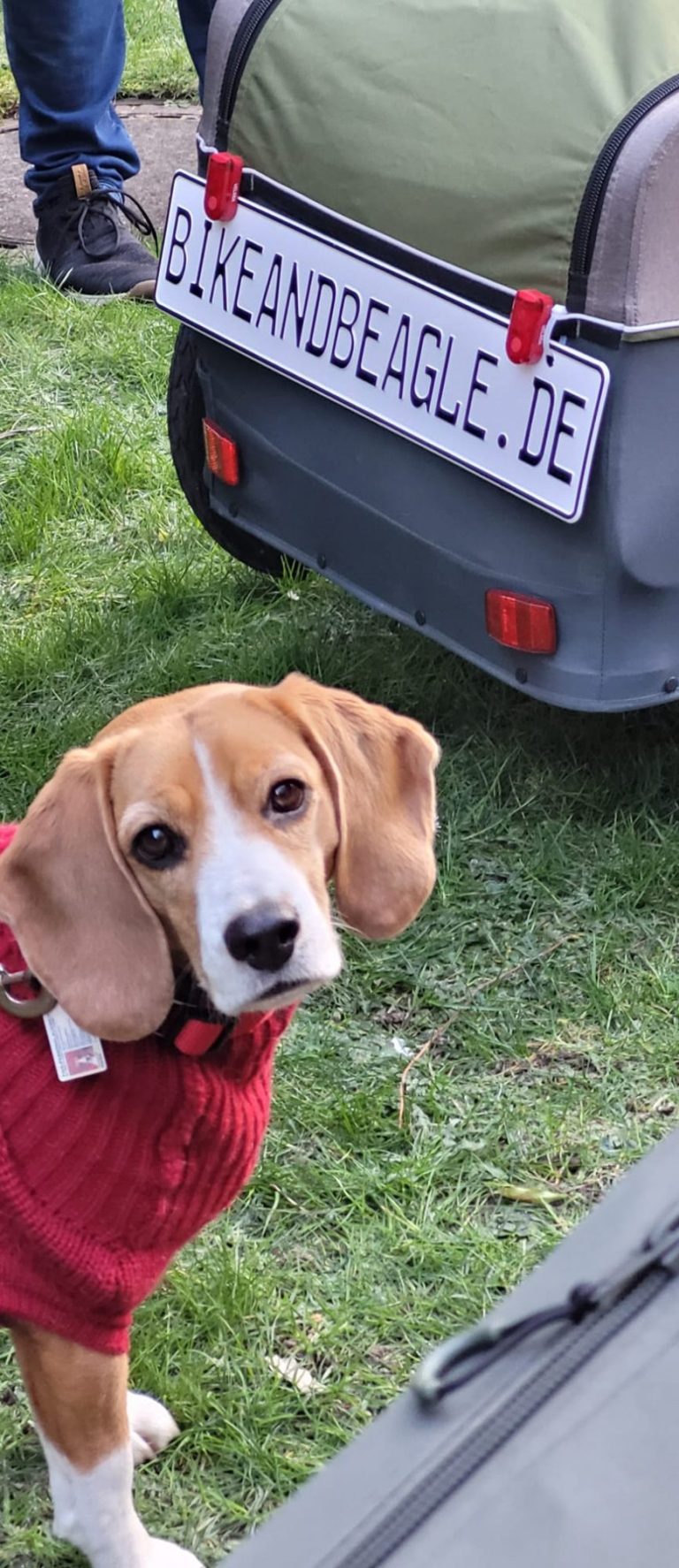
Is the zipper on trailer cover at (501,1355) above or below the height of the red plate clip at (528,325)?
below

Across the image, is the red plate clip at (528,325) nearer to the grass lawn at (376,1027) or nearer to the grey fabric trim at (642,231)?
the grey fabric trim at (642,231)

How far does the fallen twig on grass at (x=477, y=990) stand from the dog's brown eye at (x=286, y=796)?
41.3 inches

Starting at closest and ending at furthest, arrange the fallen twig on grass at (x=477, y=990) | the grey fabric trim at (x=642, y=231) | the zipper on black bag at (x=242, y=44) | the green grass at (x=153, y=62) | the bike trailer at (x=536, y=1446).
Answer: the bike trailer at (x=536, y=1446) < the grey fabric trim at (x=642, y=231) < the fallen twig on grass at (x=477, y=990) < the zipper on black bag at (x=242, y=44) < the green grass at (x=153, y=62)

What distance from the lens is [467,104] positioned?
2.68m

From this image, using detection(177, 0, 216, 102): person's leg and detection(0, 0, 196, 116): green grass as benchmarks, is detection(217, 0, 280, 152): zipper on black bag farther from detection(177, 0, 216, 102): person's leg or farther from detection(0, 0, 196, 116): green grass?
detection(0, 0, 196, 116): green grass

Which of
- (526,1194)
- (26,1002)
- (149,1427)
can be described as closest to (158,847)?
(26,1002)

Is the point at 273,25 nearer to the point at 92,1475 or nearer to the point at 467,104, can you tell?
the point at 467,104

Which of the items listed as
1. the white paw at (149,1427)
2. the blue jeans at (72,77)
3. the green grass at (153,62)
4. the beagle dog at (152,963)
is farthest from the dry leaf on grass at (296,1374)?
the green grass at (153,62)

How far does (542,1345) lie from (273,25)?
2.63 m

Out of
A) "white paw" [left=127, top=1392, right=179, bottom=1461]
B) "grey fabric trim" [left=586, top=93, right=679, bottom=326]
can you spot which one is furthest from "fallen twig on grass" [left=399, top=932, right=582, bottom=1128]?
"grey fabric trim" [left=586, top=93, right=679, bottom=326]

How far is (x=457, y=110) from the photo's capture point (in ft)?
8.81

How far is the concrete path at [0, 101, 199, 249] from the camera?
20.2ft

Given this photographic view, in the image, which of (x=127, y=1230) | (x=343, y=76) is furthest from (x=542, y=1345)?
(x=343, y=76)

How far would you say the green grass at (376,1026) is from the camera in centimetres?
226
